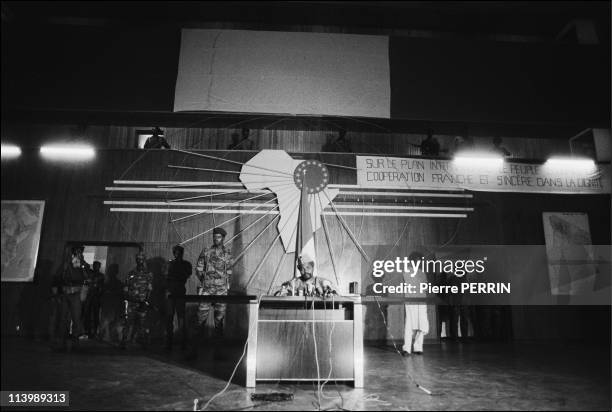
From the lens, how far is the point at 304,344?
3611 mm

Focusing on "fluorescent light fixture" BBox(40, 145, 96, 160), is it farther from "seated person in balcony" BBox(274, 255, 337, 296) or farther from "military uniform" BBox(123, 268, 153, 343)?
"seated person in balcony" BBox(274, 255, 337, 296)

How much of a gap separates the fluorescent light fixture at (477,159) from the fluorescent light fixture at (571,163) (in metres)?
1.02

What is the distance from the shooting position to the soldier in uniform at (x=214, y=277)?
564cm

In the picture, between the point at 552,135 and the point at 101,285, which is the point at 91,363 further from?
the point at 552,135

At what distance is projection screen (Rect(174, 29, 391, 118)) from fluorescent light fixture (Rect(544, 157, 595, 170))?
131 inches

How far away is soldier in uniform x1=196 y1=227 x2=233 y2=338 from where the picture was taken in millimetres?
5641

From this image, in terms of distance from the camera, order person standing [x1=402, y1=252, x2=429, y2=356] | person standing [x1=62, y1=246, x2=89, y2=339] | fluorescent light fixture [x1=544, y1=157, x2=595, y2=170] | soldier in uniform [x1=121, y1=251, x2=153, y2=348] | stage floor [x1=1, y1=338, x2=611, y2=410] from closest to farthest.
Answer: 1. stage floor [x1=1, y1=338, x2=611, y2=410]
2. person standing [x1=62, y1=246, x2=89, y2=339]
3. person standing [x1=402, y1=252, x2=429, y2=356]
4. soldier in uniform [x1=121, y1=251, x2=153, y2=348]
5. fluorescent light fixture [x1=544, y1=157, x2=595, y2=170]

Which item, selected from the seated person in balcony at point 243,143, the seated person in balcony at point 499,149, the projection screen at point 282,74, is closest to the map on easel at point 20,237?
the projection screen at point 282,74

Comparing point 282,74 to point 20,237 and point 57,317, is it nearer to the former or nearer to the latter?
point 20,237

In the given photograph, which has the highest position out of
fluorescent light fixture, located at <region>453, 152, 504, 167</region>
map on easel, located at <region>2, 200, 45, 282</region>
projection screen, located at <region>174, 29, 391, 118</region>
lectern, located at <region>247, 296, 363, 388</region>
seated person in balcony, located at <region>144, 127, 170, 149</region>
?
projection screen, located at <region>174, 29, 391, 118</region>

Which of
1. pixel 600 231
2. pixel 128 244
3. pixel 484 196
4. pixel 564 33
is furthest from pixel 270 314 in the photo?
pixel 564 33

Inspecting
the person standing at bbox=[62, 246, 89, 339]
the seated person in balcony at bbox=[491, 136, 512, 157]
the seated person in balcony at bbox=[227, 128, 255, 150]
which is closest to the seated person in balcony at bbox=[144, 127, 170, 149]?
the seated person in balcony at bbox=[227, 128, 255, 150]

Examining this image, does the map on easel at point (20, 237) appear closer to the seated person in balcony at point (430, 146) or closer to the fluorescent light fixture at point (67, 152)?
the fluorescent light fixture at point (67, 152)

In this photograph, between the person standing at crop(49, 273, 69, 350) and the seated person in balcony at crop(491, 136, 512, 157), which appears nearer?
the person standing at crop(49, 273, 69, 350)
